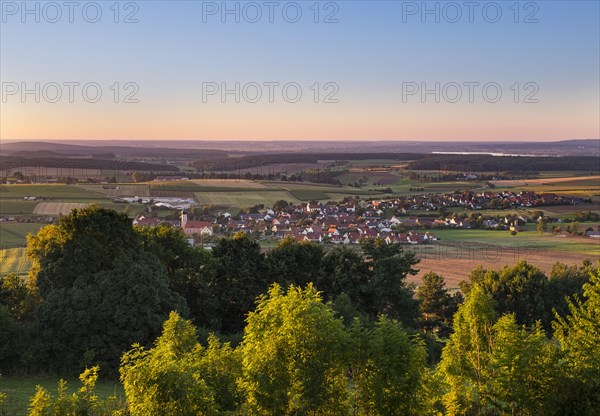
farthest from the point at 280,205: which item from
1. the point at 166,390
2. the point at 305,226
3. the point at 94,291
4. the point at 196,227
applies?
the point at 166,390

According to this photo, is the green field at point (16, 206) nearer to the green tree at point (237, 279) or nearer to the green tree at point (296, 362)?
the green tree at point (237, 279)

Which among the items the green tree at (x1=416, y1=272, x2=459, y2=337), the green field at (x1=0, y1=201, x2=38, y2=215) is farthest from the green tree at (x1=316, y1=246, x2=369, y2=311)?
the green field at (x1=0, y1=201, x2=38, y2=215)

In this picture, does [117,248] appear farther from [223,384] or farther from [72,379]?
[223,384]

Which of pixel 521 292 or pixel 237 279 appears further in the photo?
pixel 521 292

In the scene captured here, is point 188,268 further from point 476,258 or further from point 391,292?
point 476,258

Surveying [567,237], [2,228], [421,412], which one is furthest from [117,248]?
[567,237]

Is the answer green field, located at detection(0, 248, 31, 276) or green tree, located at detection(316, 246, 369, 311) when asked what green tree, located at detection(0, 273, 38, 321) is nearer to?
green tree, located at detection(316, 246, 369, 311)

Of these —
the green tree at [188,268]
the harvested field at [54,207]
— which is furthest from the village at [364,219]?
the green tree at [188,268]
